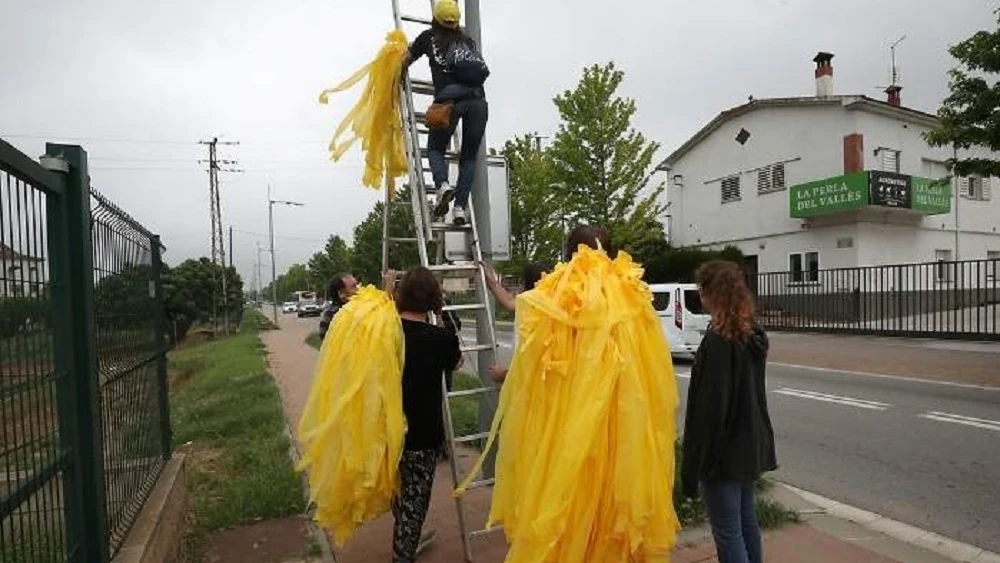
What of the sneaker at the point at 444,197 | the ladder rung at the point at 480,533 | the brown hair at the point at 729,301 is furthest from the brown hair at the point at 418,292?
the brown hair at the point at 729,301

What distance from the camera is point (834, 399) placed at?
33.0ft

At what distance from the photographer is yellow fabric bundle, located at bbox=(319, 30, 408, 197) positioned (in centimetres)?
529

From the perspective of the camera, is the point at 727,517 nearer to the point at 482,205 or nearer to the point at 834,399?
the point at 482,205

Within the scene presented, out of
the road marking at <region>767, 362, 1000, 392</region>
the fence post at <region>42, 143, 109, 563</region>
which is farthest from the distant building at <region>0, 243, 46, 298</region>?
the road marking at <region>767, 362, 1000, 392</region>

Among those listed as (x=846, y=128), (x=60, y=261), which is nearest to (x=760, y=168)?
(x=846, y=128)

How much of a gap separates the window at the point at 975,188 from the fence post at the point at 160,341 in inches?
1167

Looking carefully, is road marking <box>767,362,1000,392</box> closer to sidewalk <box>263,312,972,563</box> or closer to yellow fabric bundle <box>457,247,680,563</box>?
sidewalk <box>263,312,972,563</box>

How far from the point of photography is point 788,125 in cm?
2673

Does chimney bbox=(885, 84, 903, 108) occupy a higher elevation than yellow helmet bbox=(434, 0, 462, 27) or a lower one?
higher

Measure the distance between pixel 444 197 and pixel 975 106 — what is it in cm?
1108

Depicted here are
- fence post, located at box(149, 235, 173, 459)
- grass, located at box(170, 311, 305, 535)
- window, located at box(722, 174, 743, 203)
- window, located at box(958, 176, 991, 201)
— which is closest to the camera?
fence post, located at box(149, 235, 173, 459)

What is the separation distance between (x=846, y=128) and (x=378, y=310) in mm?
24839

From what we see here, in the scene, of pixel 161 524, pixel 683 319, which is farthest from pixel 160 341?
pixel 683 319

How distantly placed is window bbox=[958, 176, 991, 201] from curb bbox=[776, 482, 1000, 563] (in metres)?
26.7
